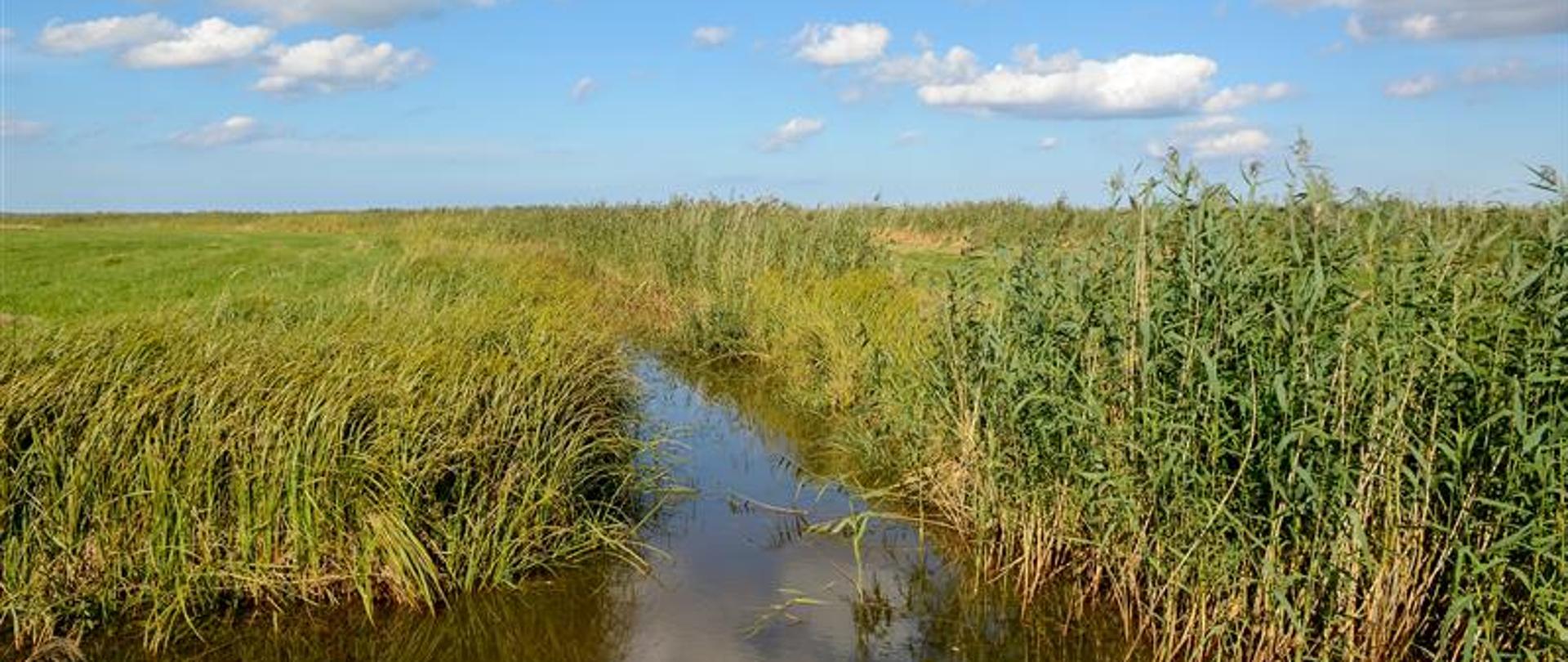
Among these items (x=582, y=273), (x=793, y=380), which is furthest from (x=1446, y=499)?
(x=582, y=273)

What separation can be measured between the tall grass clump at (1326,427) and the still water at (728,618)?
2.58 ft

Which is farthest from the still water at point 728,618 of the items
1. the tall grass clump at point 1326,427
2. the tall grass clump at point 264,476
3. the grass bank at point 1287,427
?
the tall grass clump at point 1326,427

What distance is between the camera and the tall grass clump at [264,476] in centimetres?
574

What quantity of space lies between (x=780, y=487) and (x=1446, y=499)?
506cm

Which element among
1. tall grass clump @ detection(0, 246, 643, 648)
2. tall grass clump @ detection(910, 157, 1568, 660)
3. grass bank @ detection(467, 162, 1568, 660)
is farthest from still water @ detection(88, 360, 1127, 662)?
tall grass clump @ detection(910, 157, 1568, 660)

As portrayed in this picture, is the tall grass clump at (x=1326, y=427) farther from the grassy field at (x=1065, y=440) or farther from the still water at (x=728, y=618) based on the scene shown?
the still water at (x=728, y=618)

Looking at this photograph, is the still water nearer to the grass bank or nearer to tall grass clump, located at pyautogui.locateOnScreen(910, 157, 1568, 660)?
the grass bank

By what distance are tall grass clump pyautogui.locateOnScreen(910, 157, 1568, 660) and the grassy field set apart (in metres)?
0.02

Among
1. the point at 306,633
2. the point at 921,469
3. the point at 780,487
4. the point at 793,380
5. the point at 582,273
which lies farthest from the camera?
the point at 582,273

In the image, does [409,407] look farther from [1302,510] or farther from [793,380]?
[793,380]

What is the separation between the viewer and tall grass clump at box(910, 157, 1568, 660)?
4398mm

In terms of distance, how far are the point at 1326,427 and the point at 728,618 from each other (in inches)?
131

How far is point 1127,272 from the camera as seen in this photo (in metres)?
6.03


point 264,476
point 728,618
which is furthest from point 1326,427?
point 264,476
